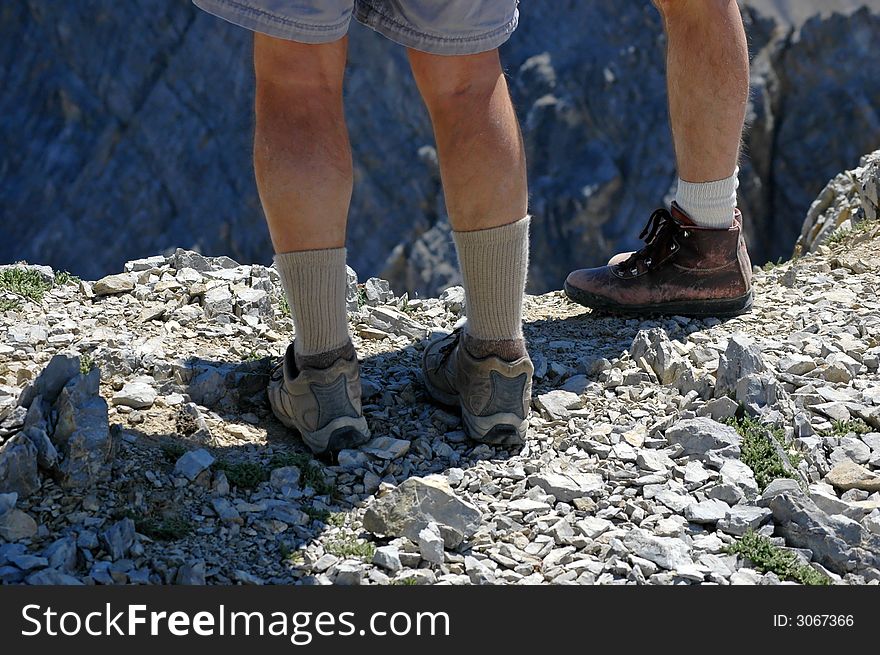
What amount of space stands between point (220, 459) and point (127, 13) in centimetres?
1412

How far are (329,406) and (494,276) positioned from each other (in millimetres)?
619

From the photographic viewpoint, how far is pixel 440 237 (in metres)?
14.7

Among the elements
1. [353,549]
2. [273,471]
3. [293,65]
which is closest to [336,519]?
[353,549]

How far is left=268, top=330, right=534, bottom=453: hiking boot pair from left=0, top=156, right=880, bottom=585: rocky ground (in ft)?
0.21

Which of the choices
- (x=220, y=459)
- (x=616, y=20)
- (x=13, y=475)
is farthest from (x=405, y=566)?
(x=616, y=20)

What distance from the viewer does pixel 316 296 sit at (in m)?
2.90

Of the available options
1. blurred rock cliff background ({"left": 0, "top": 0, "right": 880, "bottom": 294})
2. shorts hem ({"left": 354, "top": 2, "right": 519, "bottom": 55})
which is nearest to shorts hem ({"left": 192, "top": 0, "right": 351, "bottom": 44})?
shorts hem ({"left": 354, "top": 2, "right": 519, "bottom": 55})

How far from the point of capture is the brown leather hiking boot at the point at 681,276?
13.7 ft

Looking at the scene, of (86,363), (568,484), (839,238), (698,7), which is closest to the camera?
(568,484)

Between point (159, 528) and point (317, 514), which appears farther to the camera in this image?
point (317, 514)

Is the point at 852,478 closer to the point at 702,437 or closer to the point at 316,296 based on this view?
the point at 702,437

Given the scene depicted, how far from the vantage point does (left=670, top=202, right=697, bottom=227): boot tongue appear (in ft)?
13.8

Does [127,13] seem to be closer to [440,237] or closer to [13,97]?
[13,97]

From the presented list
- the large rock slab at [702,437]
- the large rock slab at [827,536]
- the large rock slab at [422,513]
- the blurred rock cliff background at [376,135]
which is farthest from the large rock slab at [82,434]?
the blurred rock cliff background at [376,135]
